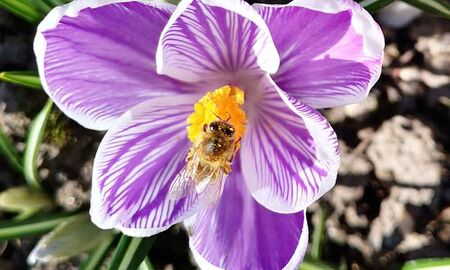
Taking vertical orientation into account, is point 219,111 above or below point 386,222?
above

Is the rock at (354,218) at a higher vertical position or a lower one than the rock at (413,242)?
higher

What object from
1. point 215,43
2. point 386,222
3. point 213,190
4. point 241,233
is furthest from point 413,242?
point 215,43

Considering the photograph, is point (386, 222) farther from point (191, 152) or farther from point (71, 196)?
point (71, 196)

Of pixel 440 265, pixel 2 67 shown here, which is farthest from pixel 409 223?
pixel 2 67

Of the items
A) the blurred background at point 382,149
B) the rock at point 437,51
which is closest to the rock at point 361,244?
the blurred background at point 382,149

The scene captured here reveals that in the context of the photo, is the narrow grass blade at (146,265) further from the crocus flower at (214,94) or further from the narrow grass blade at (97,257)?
the crocus flower at (214,94)
